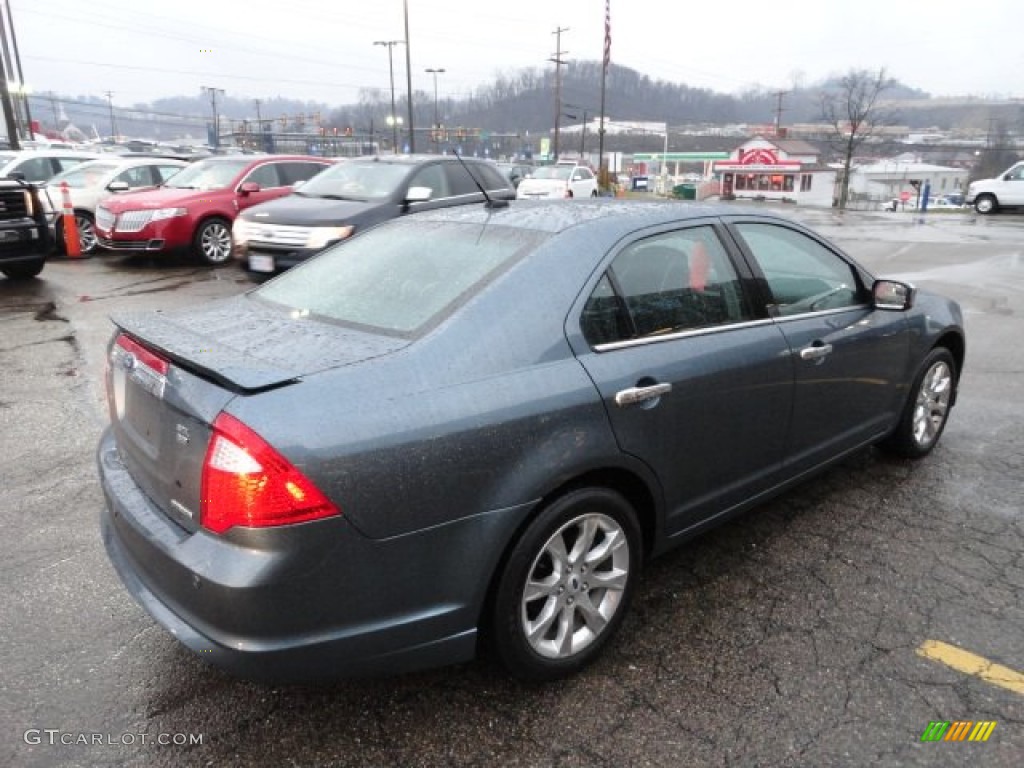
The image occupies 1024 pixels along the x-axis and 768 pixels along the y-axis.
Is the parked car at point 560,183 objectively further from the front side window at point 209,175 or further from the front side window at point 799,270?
the front side window at point 799,270

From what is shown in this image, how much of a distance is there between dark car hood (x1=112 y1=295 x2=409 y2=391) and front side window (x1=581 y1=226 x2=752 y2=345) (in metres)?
0.75

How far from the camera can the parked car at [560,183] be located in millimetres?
21223

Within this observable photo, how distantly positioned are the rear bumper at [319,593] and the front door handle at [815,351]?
1.67m

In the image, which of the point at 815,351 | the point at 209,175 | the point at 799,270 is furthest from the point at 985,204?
the point at 815,351

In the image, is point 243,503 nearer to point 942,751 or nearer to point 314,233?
point 942,751

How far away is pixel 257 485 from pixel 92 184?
13.4 metres

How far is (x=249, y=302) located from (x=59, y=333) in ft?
18.4

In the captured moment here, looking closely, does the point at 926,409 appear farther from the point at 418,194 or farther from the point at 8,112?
the point at 8,112

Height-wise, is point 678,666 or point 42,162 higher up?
point 42,162

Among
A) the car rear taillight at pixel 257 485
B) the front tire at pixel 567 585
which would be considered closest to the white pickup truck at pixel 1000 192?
the front tire at pixel 567 585

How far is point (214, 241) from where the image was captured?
11633mm

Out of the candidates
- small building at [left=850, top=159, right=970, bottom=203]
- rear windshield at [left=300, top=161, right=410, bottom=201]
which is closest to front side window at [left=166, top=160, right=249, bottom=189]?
rear windshield at [left=300, top=161, right=410, bottom=201]

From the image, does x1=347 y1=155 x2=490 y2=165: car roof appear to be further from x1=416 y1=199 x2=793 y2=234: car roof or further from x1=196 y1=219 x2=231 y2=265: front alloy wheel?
x1=416 y1=199 x2=793 y2=234: car roof

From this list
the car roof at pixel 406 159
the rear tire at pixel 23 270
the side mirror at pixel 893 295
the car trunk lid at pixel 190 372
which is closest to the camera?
the car trunk lid at pixel 190 372
